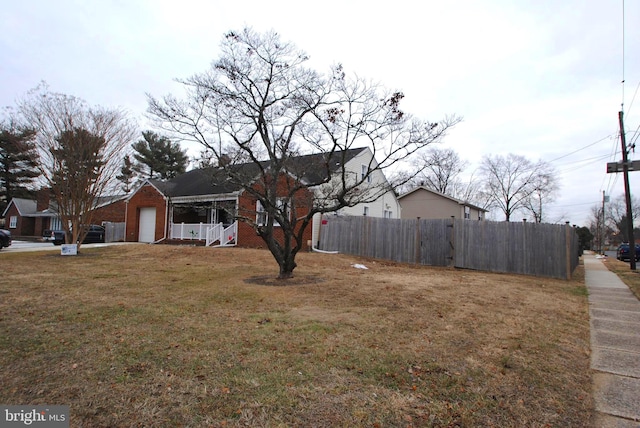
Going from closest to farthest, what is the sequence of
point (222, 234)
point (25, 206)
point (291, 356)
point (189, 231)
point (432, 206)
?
point (291, 356) < point (222, 234) < point (189, 231) < point (432, 206) < point (25, 206)

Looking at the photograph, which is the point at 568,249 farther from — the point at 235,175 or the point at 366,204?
Result: the point at 366,204

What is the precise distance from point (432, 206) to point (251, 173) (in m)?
20.5

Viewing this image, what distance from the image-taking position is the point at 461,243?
14.4 meters

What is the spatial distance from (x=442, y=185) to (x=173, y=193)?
31956 mm

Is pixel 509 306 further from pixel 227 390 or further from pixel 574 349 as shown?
pixel 227 390

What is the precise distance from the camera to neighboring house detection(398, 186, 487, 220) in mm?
27422

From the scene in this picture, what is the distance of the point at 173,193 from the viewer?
74.9 ft

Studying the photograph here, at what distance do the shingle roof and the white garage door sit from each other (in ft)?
6.06

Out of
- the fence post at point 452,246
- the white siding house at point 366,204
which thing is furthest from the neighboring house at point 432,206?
the fence post at point 452,246

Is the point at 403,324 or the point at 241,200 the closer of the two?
the point at 403,324

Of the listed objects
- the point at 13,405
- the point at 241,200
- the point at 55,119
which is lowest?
the point at 13,405

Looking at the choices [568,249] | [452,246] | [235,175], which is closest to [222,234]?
[235,175]

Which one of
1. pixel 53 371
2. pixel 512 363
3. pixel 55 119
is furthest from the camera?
pixel 55 119

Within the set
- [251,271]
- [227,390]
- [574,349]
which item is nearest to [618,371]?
[574,349]
